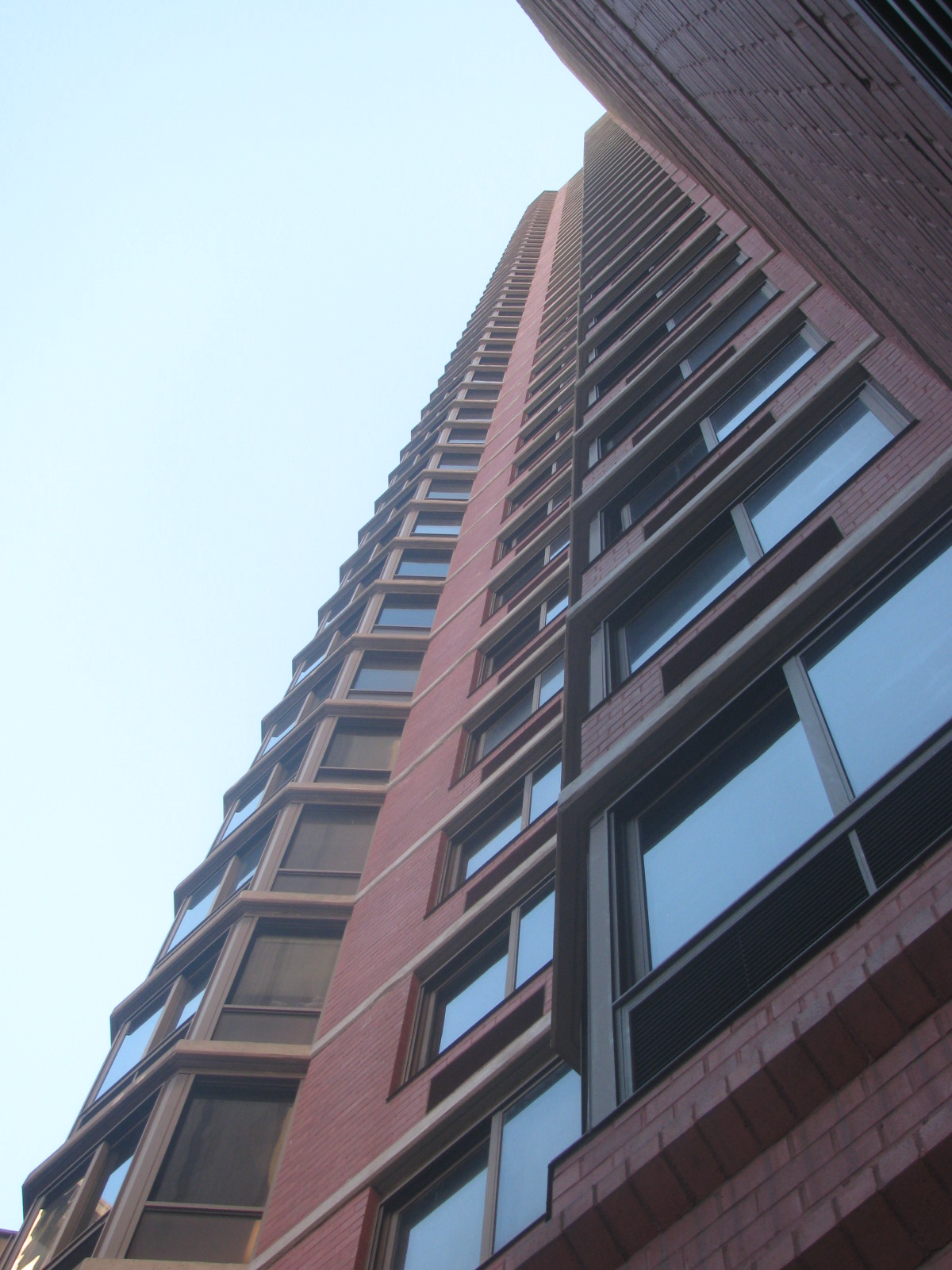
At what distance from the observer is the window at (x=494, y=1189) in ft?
27.5

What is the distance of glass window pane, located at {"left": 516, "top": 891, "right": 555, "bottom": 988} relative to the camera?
11555 millimetres

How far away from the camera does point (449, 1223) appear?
9.19 m

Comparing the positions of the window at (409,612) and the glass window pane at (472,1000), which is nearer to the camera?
the glass window pane at (472,1000)

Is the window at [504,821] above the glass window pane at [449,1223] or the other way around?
above

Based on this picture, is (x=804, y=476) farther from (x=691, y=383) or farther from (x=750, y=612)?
(x=691, y=383)

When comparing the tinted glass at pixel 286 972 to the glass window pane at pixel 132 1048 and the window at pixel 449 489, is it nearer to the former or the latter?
the glass window pane at pixel 132 1048

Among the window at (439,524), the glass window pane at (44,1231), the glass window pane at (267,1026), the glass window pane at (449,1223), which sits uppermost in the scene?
the window at (439,524)

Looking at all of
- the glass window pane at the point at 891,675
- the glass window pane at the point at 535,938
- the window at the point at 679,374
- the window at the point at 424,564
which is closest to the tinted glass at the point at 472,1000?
the glass window pane at the point at 535,938

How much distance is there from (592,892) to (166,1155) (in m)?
7.94

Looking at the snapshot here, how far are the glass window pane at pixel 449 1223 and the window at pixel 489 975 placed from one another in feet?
6.68

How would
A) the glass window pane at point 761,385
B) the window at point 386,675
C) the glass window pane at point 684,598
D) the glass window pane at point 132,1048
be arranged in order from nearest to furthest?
the glass window pane at point 684,598 < the glass window pane at point 761,385 < the glass window pane at point 132,1048 < the window at point 386,675

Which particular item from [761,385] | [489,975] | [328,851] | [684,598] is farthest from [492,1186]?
[328,851]

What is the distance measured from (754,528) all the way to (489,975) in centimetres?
563

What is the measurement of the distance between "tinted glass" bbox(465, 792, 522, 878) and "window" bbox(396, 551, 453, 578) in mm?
14311
